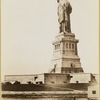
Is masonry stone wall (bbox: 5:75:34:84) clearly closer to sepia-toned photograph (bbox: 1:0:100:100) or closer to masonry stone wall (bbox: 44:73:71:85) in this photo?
sepia-toned photograph (bbox: 1:0:100:100)

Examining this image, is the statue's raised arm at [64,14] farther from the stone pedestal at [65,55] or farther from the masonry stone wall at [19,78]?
the masonry stone wall at [19,78]

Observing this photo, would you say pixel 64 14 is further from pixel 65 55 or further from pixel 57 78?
pixel 57 78

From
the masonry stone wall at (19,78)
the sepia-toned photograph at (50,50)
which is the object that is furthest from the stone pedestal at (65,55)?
the masonry stone wall at (19,78)

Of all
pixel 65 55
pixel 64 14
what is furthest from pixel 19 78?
pixel 64 14

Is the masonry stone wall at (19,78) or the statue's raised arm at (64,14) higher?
the statue's raised arm at (64,14)

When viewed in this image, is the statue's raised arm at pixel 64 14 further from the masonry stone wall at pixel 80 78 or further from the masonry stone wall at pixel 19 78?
the masonry stone wall at pixel 19 78

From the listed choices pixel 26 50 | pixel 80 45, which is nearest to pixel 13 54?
pixel 26 50

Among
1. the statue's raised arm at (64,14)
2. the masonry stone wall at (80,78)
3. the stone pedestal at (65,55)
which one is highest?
the statue's raised arm at (64,14)

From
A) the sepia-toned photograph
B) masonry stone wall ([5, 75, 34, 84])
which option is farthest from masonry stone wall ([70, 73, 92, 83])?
masonry stone wall ([5, 75, 34, 84])
